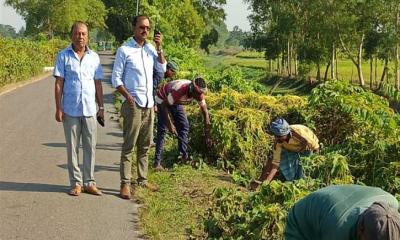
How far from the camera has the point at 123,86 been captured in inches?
260

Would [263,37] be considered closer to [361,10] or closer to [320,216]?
[361,10]

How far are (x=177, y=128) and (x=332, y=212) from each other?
6050mm

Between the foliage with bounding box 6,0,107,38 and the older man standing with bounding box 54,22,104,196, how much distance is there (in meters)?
38.5

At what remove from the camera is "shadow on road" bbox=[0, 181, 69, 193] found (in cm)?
695

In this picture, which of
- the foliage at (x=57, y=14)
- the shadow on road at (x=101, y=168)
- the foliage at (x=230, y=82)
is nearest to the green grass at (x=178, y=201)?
the shadow on road at (x=101, y=168)

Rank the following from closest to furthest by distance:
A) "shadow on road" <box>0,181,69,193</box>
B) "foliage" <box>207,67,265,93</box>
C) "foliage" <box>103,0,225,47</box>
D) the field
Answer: the field, "shadow on road" <box>0,181,69,193</box>, "foliage" <box>207,67,265,93</box>, "foliage" <box>103,0,225,47</box>

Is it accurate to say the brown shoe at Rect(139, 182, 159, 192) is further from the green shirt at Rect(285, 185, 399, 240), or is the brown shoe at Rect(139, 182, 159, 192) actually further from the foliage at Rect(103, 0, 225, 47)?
the foliage at Rect(103, 0, 225, 47)

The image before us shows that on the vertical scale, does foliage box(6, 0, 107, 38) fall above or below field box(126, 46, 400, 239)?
above

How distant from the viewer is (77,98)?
259 inches

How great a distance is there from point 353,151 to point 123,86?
3.16 m

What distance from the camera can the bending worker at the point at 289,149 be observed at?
6762mm

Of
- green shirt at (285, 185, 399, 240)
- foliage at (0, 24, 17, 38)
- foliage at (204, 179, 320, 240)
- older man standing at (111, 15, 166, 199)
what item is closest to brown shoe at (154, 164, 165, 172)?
older man standing at (111, 15, 166, 199)

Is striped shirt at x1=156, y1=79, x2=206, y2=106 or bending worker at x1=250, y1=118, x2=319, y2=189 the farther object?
striped shirt at x1=156, y1=79, x2=206, y2=106

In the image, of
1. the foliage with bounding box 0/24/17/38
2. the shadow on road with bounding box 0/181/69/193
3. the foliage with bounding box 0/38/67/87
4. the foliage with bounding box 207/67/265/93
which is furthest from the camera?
the foliage with bounding box 0/24/17/38
